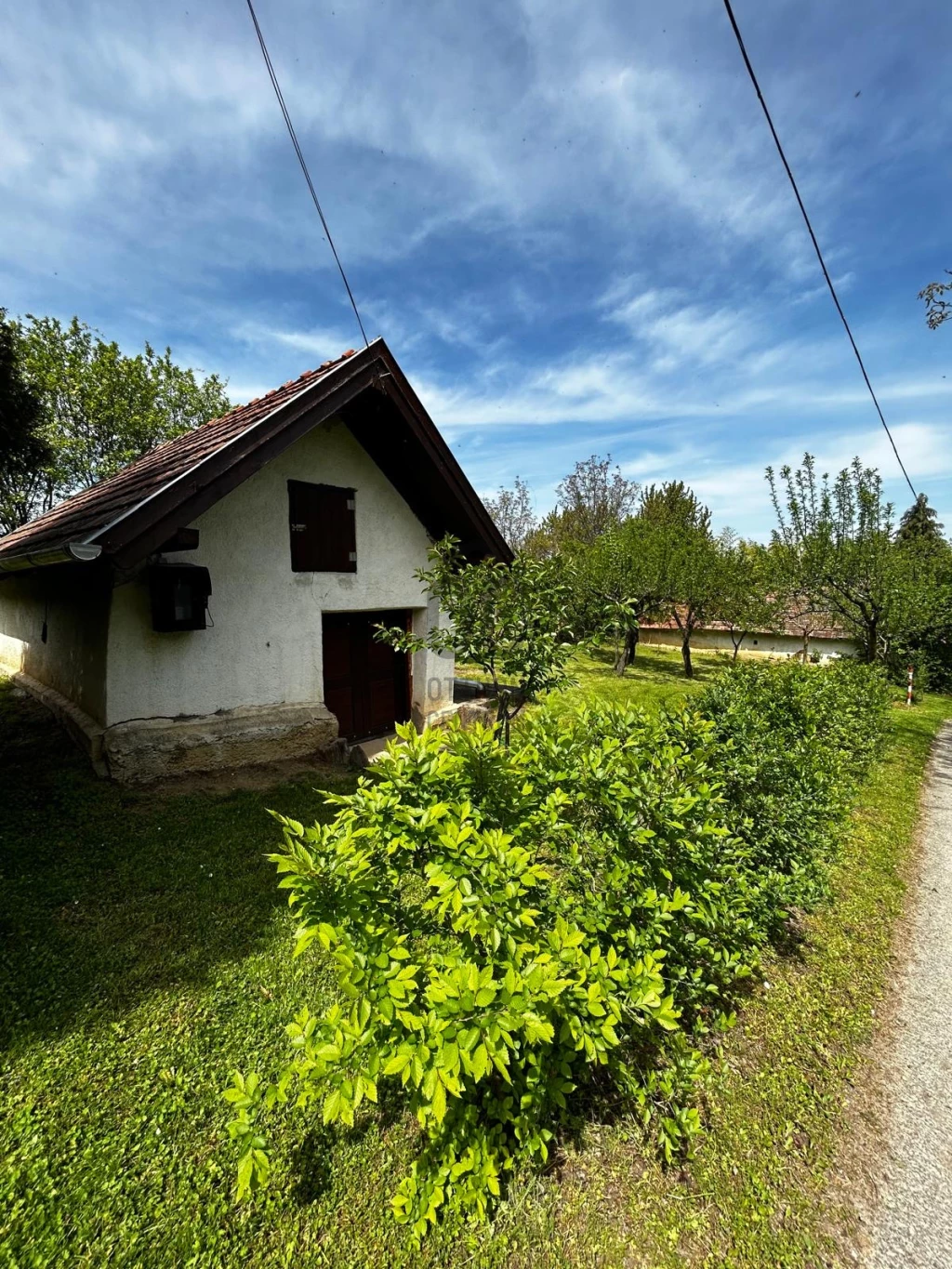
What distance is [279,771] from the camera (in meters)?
6.45

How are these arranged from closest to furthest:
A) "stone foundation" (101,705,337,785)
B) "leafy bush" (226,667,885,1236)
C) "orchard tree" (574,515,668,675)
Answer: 1. "leafy bush" (226,667,885,1236)
2. "stone foundation" (101,705,337,785)
3. "orchard tree" (574,515,668,675)

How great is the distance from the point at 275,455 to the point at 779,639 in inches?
1355

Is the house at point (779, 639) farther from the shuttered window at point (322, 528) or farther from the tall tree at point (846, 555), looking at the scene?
the shuttered window at point (322, 528)

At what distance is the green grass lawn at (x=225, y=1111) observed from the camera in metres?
2.00

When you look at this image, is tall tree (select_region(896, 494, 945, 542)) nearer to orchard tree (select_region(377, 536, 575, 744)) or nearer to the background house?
the background house

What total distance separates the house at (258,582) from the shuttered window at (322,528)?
0.02 m

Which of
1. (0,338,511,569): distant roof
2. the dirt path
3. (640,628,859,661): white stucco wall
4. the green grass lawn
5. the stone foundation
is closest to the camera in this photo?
the green grass lawn

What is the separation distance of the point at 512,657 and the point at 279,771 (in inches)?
145

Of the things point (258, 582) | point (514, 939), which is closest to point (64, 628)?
point (258, 582)

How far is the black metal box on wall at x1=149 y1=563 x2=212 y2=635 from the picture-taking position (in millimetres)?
5473

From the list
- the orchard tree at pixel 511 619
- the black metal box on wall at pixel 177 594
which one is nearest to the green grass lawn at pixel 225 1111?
the black metal box on wall at pixel 177 594

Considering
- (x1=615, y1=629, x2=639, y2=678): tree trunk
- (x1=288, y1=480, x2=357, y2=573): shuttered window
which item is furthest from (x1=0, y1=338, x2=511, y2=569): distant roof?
(x1=615, y1=629, x2=639, y2=678): tree trunk

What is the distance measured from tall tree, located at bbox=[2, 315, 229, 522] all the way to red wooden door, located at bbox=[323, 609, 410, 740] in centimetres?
2176

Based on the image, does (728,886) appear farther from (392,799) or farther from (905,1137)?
(392,799)
